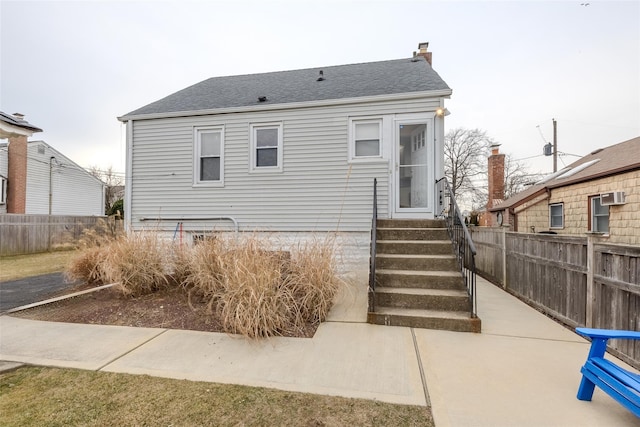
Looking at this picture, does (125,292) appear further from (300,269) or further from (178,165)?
(178,165)

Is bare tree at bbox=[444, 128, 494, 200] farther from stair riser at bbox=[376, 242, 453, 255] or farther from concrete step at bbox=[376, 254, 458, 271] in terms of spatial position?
concrete step at bbox=[376, 254, 458, 271]

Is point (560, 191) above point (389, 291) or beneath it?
above

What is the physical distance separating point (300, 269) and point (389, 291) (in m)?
1.41

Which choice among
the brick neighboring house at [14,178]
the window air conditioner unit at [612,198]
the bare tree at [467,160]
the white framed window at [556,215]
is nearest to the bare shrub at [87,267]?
the window air conditioner unit at [612,198]

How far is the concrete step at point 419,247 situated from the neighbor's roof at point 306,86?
3768mm

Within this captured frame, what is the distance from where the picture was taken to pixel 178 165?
7926 millimetres

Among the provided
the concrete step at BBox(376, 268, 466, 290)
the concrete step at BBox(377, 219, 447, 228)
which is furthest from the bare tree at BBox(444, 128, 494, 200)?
the concrete step at BBox(376, 268, 466, 290)

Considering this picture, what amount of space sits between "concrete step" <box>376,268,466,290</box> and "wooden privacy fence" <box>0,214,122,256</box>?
38.0 ft

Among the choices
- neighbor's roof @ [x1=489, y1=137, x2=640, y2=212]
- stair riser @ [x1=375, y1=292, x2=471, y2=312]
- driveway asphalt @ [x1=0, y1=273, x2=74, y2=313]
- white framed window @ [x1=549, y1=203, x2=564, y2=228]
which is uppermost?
neighbor's roof @ [x1=489, y1=137, x2=640, y2=212]

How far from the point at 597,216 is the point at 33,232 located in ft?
72.8

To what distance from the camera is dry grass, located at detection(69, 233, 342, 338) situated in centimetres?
356

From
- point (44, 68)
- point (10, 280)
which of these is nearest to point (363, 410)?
point (10, 280)

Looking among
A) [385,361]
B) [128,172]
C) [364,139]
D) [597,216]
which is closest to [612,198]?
[597,216]

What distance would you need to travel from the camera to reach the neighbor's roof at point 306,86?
718cm
